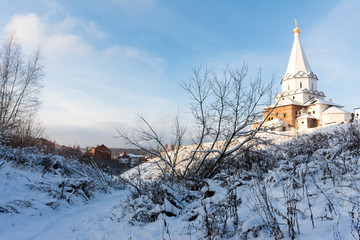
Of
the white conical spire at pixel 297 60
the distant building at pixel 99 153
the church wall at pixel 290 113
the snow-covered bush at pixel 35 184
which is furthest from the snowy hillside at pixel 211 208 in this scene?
the white conical spire at pixel 297 60

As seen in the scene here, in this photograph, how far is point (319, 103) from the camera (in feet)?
144

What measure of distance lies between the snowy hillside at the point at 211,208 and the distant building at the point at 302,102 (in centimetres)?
3835

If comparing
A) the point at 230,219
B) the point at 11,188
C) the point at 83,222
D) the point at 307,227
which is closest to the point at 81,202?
the point at 11,188

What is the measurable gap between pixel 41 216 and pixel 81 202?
2085mm

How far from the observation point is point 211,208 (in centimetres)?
376

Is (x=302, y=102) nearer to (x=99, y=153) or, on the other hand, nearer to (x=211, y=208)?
(x=99, y=153)

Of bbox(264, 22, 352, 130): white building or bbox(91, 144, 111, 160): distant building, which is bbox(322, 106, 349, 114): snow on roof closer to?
bbox(264, 22, 352, 130): white building

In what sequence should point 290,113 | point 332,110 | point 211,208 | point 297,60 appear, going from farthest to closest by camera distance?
point 297,60, point 290,113, point 332,110, point 211,208

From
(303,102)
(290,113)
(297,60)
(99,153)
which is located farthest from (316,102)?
(99,153)

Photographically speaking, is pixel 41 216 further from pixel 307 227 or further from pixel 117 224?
pixel 307 227

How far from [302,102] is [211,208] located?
4939 centimetres

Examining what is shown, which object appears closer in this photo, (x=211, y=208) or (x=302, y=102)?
(x=211, y=208)

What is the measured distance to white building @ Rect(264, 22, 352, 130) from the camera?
42344 mm

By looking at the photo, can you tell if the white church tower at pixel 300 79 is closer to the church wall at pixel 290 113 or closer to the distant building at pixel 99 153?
the church wall at pixel 290 113
